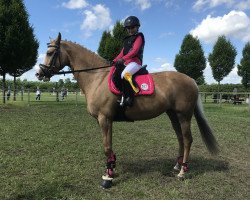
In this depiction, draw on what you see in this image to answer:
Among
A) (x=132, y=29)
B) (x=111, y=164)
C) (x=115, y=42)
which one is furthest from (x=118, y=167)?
(x=115, y=42)

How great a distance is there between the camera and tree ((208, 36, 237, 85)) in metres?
40.4

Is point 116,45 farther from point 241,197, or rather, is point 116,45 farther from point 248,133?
point 241,197

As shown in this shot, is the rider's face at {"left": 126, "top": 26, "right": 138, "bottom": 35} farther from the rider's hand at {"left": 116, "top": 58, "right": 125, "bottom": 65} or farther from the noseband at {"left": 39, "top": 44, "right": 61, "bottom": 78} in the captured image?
the noseband at {"left": 39, "top": 44, "right": 61, "bottom": 78}

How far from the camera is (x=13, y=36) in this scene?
81.2 ft

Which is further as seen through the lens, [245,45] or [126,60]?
[245,45]

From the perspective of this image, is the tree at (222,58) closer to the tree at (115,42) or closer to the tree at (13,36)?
the tree at (115,42)

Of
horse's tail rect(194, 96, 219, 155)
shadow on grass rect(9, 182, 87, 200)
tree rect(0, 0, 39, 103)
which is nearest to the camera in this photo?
shadow on grass rect(9, 182, 87, 200)

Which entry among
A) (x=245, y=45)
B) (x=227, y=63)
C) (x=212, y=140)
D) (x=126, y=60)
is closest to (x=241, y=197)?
(x=212, y=140)

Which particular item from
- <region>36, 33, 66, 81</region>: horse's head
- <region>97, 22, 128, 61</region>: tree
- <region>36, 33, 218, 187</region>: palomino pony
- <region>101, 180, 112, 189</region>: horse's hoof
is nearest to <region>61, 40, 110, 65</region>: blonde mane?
<region>36, 33, 218, 187</region>: palomino pony

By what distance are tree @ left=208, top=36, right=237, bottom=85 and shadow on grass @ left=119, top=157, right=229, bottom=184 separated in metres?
34.3

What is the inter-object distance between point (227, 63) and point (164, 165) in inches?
1412

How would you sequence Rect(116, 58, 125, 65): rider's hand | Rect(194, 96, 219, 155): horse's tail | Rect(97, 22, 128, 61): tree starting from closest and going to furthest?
Rect(116, 58, 125, 65): rider's hand → Rect(194, 96, 219, 155): horse's tail → Rect(97, 22, 128, 61): tree

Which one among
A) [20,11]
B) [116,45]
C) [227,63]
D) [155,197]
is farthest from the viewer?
[227,63]

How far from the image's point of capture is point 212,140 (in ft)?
22.9
